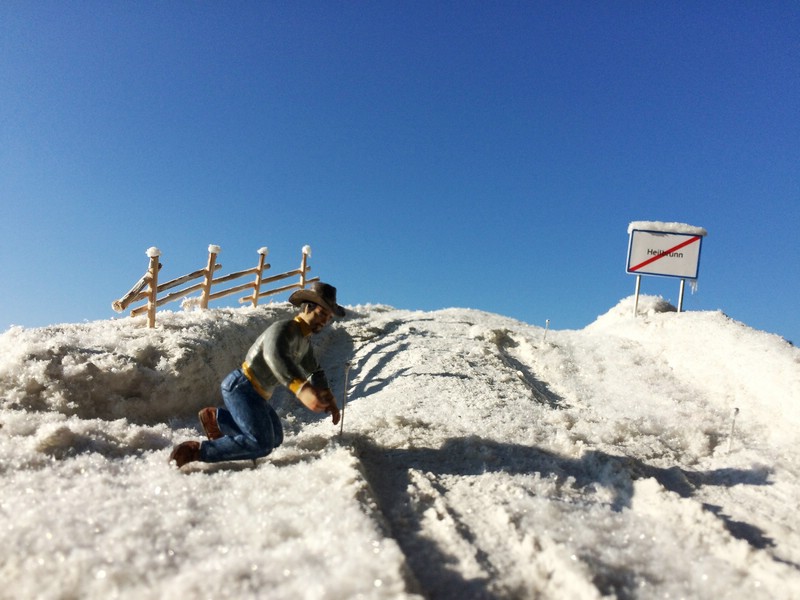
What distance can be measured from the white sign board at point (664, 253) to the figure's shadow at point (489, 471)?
614cm

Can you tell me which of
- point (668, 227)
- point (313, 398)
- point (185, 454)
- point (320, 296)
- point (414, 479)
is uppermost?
point (668, 227)

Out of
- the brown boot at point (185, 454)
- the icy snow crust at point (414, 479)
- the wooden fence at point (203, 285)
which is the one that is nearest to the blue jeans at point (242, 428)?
the brown boot at point (185, 454)

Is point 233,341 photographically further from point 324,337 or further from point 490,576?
point 490,576

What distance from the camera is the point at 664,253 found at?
1004 centimetres

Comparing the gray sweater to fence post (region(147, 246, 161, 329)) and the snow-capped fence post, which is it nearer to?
fence post (region(147, 246, 161, 329))

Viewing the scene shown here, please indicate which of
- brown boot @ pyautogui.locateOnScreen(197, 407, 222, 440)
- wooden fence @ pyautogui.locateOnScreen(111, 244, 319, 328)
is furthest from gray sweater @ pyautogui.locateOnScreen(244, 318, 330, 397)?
wooden fence @ pyautogui.locateOnScreen(111, 244, 319, 328)

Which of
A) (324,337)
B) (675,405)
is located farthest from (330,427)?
(324,337)

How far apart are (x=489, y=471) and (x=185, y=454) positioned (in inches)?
94.6

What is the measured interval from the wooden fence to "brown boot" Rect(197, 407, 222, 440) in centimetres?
428

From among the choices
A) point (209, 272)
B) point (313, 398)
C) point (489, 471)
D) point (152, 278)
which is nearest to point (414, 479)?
point (489, 471)

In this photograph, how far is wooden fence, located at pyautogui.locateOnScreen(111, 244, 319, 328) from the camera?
7.69m

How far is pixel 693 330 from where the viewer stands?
8.60 meters

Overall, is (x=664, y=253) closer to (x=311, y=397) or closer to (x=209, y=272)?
(x=311, y=397)

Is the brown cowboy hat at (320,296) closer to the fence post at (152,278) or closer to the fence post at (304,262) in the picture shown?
the fence post at (152,278)
